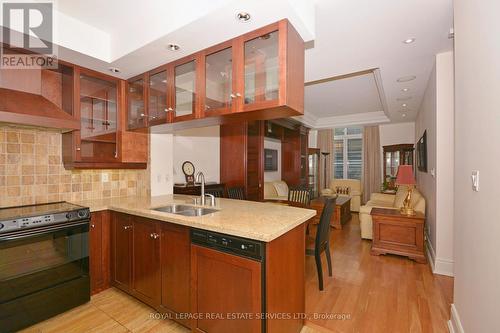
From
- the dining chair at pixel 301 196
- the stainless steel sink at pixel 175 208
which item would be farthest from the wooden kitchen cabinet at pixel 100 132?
the dining chair at pixel 301 196

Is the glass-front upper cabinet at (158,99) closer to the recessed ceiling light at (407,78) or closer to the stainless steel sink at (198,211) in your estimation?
the stainless steel sink at (198,211)

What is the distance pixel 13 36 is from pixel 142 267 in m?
2.15

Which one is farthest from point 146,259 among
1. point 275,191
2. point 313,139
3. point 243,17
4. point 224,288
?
point 313,139

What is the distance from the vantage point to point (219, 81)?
2.00m

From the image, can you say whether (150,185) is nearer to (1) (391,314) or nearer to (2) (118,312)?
(2) (118,312)

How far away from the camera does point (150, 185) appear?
9.80 feet

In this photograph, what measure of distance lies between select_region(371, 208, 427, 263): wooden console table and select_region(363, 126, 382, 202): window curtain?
3.60m

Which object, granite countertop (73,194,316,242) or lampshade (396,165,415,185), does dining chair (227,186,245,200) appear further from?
lampshade (396,165,415,185)

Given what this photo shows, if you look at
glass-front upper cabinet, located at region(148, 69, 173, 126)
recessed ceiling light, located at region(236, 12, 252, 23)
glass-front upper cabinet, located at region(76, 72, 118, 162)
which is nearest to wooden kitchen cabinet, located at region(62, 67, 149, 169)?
glass-front upper cabinet, located at region(76, 72, 118, 162)

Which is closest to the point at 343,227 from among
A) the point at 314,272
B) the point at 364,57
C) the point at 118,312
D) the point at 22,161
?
the point at 314,272

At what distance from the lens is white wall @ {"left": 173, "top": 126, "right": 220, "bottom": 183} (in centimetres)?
381

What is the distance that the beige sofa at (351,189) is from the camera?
644 centimetres

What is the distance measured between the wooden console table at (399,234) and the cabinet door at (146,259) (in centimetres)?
295

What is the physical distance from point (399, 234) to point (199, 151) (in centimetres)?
335
